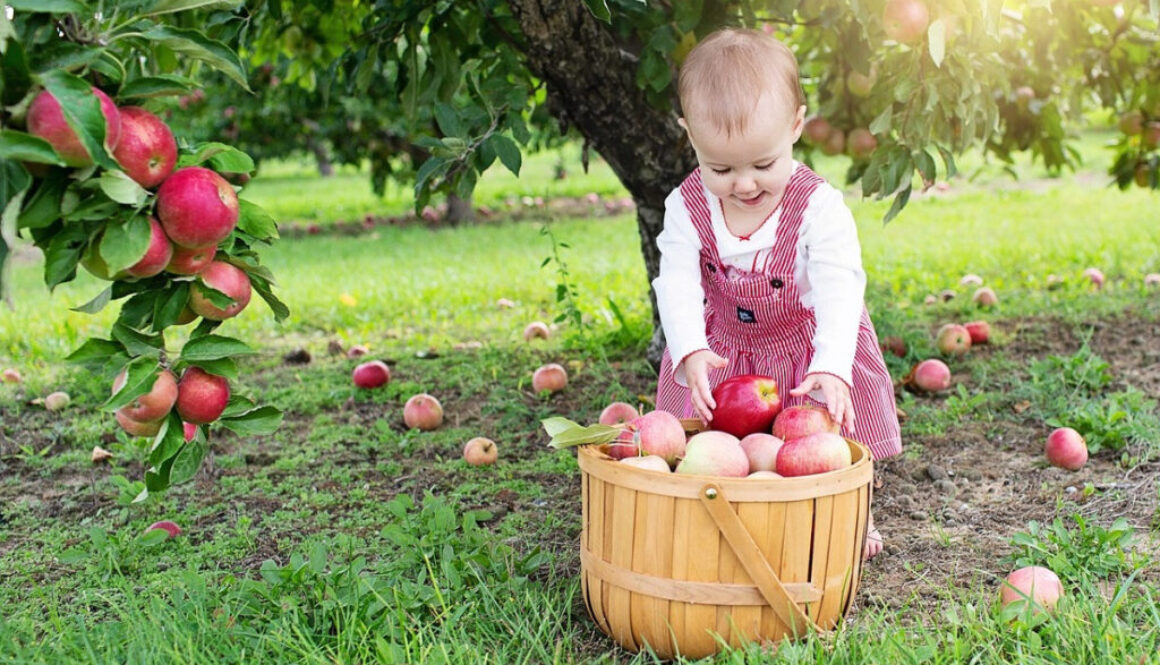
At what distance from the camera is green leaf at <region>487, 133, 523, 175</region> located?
2668 millimetres

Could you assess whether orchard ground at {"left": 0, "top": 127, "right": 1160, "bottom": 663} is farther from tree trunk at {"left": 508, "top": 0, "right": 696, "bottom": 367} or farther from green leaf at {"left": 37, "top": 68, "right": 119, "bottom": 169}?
green leaf at {"left": 37, "top": 68, "right": 119, "bottom": 169}

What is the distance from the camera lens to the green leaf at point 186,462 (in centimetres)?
179

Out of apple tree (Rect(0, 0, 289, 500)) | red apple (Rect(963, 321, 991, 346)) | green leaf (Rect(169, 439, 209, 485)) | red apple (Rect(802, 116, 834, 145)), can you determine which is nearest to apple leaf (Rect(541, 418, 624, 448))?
apple tree (Rect(0, 0, 289, 500))

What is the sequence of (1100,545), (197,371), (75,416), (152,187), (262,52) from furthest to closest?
(262,52) → (75,416) → (1100,545) → (197,371) → (152,187)

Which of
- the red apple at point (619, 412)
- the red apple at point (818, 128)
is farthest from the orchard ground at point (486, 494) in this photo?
the red apple at point (818, 128)

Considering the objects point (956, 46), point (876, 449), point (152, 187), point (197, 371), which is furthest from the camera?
point (956, 46)

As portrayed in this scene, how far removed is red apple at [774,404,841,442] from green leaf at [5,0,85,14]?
1397mm

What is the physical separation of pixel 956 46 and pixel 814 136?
3.07ft

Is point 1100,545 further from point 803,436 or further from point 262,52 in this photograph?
point 262,52

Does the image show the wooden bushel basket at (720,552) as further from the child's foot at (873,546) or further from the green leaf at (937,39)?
the green leaf at (937,39)

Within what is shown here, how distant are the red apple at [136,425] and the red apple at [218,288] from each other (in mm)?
199

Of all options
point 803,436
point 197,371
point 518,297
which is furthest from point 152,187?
point 518,297

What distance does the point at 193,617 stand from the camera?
1.97m

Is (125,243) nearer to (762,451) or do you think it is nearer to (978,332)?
(762,451)
